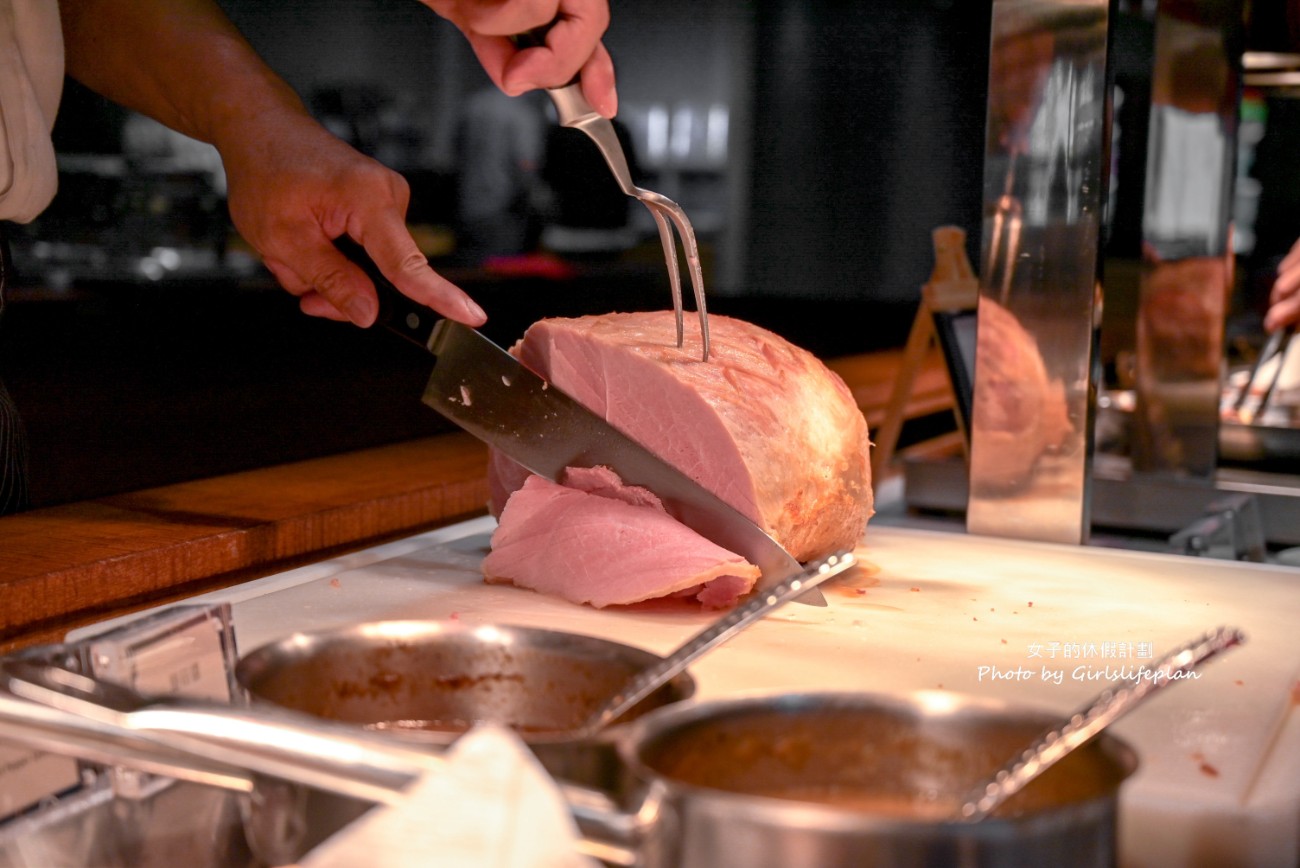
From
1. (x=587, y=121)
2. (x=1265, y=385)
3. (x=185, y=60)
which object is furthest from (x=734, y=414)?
(x=1265, y=385)

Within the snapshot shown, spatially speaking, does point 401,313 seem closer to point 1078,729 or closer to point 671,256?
point 671,256

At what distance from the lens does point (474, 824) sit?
2.42ft

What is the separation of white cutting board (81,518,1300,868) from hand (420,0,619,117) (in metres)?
0.68

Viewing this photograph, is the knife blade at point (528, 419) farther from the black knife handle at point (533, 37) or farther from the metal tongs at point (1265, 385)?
the metal tongs at point (1265, 385)

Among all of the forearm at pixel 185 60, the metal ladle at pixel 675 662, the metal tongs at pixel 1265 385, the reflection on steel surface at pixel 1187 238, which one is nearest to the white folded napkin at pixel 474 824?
the metal ladle at pixel 675 662

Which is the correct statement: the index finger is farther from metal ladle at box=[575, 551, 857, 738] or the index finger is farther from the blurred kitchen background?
the blurred kitchen background

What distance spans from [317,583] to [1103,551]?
1173 millimetres

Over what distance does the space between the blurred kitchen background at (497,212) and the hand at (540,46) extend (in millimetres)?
A: 2149

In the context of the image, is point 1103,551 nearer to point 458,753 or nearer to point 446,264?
point 458,753

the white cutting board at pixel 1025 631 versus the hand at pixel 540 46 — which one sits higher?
the hand at pixel 540 46

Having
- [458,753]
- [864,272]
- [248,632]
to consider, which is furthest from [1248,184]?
[458,753]

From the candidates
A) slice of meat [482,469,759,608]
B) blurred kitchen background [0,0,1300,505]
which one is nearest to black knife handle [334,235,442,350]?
slice of meat [482,469,759,608]

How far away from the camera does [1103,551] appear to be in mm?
2125

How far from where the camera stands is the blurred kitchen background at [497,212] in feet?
14.0
